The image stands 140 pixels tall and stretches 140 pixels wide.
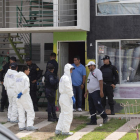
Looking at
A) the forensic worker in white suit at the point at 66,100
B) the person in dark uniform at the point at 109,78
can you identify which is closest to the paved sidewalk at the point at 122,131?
the forensic worker in white suit at the point at 66,100

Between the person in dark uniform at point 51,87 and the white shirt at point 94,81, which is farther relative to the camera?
the person in dark uniform at point 51,87

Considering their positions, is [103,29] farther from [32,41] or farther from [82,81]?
[32,41]

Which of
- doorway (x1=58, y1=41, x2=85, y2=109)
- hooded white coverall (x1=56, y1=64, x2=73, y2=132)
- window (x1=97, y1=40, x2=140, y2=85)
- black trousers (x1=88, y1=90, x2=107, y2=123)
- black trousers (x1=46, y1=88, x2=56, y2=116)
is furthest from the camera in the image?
doorway (x1=58, y1=41, x2=85, y2=109)

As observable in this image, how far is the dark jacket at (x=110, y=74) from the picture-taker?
1109 cm

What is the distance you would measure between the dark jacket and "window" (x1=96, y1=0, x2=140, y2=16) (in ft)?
6.70

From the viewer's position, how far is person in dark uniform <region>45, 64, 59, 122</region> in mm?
10125

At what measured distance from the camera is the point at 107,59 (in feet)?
36.2

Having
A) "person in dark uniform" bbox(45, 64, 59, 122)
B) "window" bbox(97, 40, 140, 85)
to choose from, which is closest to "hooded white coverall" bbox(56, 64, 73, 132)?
"person in dark uniform" bbox(45, 64, 59, 122)

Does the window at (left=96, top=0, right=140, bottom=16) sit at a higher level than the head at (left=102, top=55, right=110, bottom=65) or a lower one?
higher

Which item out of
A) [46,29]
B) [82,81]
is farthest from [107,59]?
[46,29]

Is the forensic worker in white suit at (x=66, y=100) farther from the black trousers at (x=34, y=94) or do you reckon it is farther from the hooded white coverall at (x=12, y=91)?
the black trousers at (x=34, y=94)

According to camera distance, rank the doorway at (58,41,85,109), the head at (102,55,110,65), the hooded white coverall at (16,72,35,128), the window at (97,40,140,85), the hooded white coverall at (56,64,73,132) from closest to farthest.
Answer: the hooded white coverall at (56,64,73,132), the hooded white coverall at (16,72,35,128), the head at (102,55,110,65), the window at (97,40,140,85), the doorway at (58,41,85,109)

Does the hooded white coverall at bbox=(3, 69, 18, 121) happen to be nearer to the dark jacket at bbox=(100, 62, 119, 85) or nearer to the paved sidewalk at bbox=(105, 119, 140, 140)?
the dark jacket at bbox=(100, 62, 119, 85)

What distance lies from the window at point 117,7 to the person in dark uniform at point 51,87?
3202 millimetres
